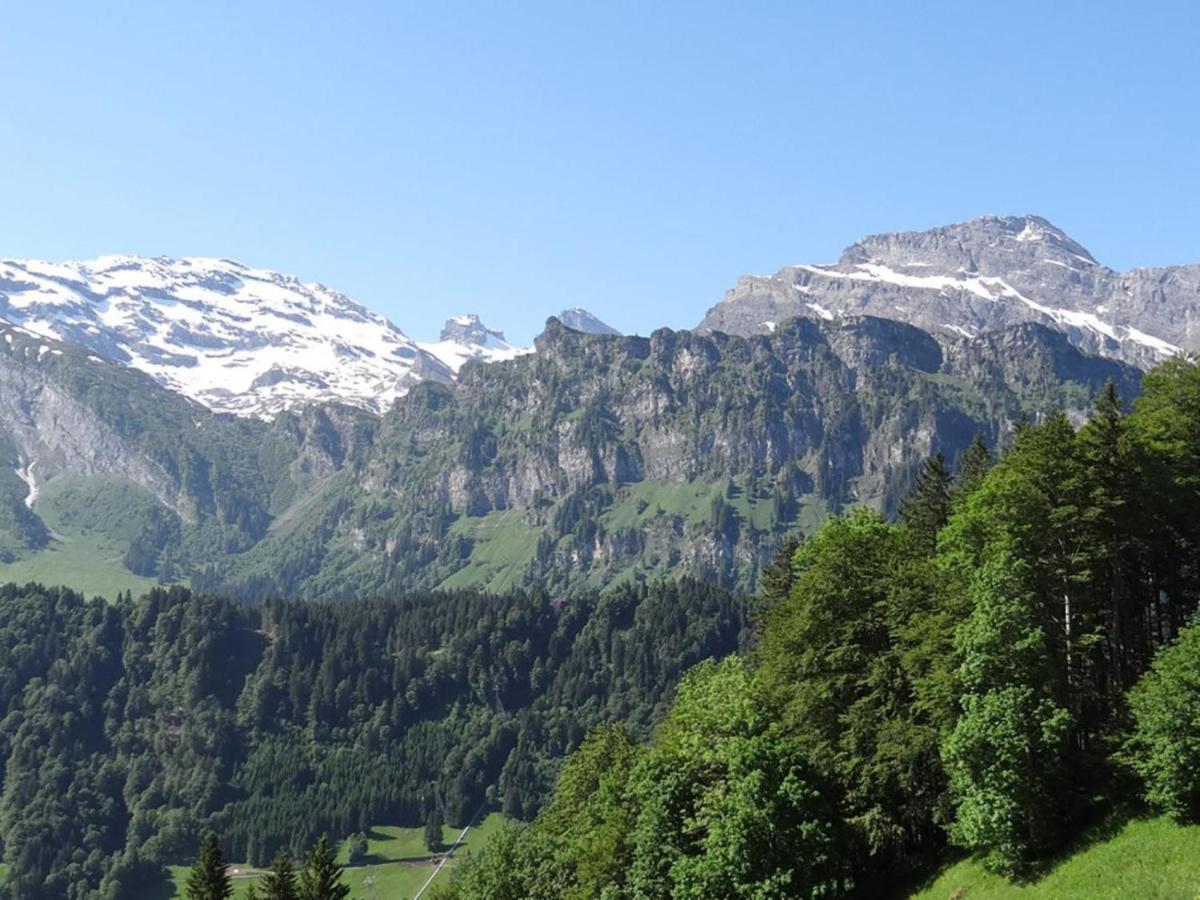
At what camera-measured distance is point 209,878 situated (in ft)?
314

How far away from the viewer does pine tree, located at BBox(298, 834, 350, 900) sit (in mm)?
97812

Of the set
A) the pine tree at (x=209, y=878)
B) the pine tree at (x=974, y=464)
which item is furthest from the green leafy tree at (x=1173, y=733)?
the pine tree at (x=209, y=878)

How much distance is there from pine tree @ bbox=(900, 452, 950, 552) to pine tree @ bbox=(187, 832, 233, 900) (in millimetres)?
65135

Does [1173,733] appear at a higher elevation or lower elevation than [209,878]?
higher

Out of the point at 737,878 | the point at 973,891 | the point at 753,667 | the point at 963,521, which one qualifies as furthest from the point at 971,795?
the point at 753,667

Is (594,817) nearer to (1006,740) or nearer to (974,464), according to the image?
(1006,740)

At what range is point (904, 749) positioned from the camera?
6438 centimetres

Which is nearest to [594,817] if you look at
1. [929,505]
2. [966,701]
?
[966,701]

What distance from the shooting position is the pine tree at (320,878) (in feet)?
321

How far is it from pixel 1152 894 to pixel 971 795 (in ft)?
34.2

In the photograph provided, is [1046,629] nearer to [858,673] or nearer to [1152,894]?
[858,673]

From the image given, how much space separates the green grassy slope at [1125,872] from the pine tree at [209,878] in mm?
62945

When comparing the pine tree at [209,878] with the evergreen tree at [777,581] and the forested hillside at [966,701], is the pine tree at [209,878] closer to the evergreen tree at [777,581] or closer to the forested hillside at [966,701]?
the forested hillside at [966,701]

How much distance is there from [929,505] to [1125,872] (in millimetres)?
55595
